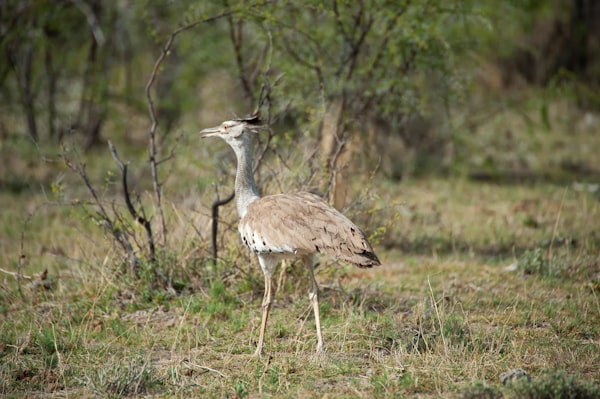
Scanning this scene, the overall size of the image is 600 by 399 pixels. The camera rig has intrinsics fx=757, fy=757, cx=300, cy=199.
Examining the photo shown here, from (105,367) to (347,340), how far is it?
4.73 ft

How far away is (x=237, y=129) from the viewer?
16.0 ft

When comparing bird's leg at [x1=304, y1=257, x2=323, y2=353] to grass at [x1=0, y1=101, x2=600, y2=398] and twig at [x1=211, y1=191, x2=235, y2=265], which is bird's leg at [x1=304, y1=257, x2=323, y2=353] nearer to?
grass at [x1=0, y1=101, x2=600, y2=398]

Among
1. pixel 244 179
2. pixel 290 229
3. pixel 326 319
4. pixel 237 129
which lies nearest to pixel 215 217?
pixel 244 179

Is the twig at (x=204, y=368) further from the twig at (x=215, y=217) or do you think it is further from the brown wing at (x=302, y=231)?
the twig at (x=215, y=217)

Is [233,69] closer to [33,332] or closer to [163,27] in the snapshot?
[33,332]

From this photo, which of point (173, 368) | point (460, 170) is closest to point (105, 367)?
point (173, 368)

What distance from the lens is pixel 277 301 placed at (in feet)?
18.0

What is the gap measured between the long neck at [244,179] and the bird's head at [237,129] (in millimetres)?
35

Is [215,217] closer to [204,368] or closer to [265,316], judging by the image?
[265,316]

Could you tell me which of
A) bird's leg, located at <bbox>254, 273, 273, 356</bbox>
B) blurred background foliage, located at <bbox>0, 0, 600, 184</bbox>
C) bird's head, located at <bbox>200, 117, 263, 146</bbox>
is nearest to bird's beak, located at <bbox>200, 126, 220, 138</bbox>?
bird's head, located at <bbox>200, 117, 263, 146</bbox>

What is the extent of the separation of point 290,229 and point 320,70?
3.10 metres

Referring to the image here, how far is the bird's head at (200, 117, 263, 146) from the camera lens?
15.9 feet

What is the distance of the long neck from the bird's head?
0.04 metres

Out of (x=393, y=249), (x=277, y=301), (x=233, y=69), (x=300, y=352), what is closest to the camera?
(x=300, y=352)
